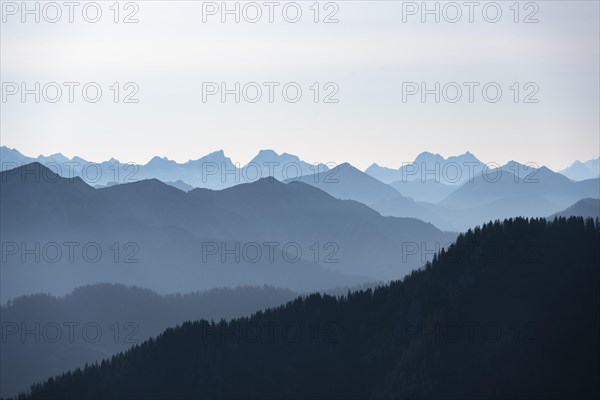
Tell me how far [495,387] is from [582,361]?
17.7 meters

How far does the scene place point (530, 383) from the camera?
19700 cm

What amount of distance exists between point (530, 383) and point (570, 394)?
7.88 metres

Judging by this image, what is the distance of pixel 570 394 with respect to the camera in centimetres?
19288

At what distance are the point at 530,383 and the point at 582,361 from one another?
11.8 m

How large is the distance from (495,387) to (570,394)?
47.3 feet

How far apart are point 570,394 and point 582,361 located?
31.5ft

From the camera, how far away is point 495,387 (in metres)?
200

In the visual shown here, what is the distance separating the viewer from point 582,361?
199875 millimetres
